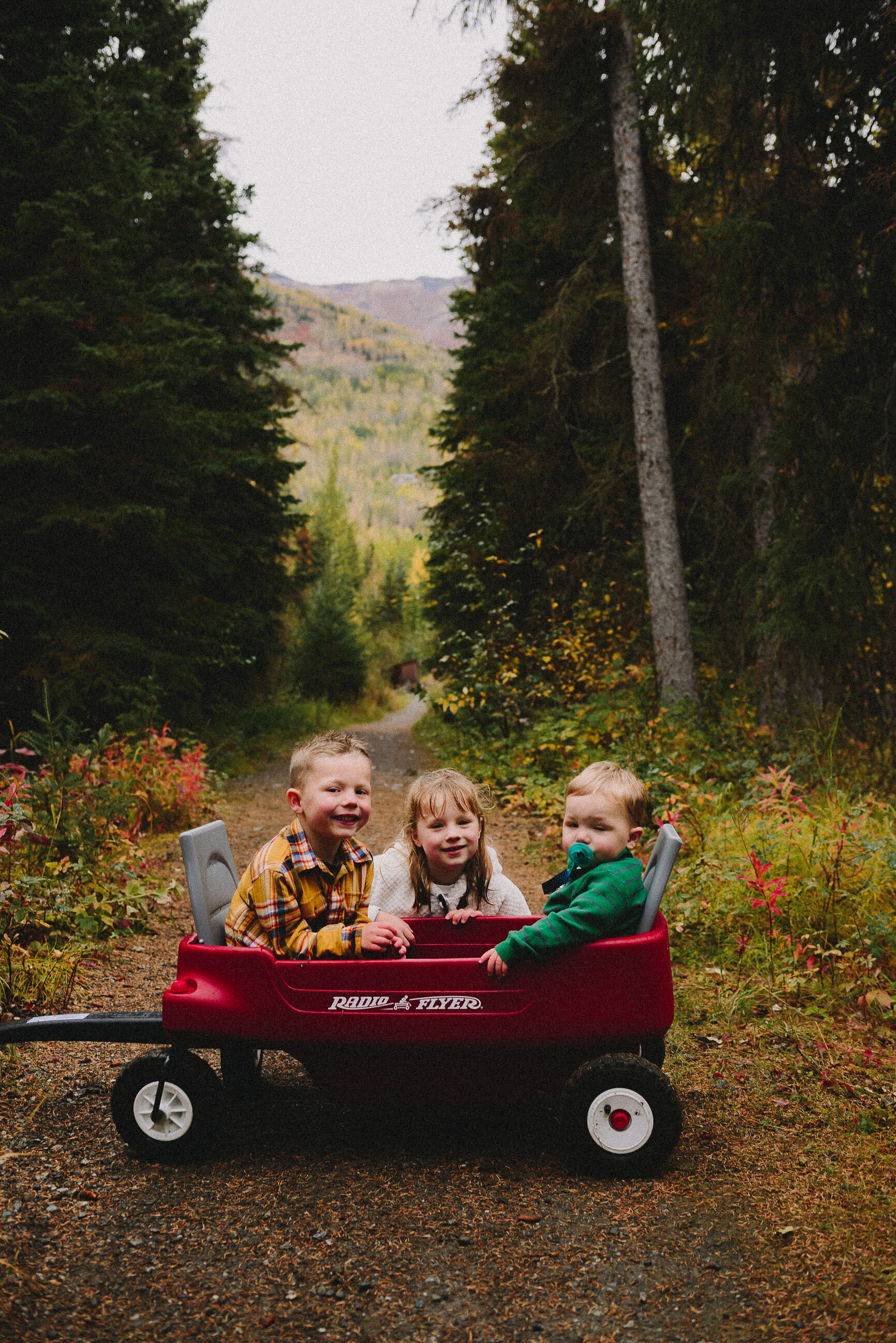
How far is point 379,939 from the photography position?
2658mm

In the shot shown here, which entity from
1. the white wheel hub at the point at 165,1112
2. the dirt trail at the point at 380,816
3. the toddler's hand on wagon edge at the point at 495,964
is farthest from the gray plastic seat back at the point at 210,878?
the dirt trail at the point at 380,816

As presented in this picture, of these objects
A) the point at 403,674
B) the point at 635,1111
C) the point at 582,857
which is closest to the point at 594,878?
the point at 582,857

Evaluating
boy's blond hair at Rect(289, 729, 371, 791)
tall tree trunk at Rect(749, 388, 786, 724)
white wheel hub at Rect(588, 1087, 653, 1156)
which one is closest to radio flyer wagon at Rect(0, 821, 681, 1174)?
white wheel hub at Rect(588, 1087, 653, 1156)

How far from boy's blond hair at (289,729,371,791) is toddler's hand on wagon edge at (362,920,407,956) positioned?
546mm

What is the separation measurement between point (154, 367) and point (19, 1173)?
7.66 m

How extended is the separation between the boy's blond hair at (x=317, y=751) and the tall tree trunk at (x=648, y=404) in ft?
19.8

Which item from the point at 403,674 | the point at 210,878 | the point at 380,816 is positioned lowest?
the point at 403,674

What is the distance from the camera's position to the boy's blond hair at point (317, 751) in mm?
2846

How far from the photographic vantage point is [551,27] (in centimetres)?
824

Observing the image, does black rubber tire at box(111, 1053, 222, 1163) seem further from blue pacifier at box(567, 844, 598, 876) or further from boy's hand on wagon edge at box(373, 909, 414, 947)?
blue pacifier at box(567, 844, 598, 876)

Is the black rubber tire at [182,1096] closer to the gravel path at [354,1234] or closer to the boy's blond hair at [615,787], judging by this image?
the gravel path at [354,1234]

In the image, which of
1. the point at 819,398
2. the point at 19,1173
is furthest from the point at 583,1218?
the point at 819,398

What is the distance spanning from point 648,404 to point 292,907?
7.48 m

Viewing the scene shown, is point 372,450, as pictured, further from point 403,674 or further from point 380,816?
point 380,816
